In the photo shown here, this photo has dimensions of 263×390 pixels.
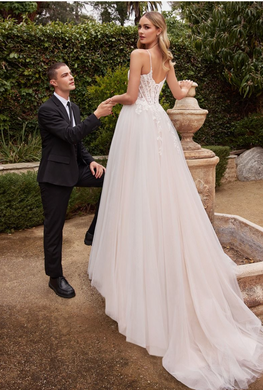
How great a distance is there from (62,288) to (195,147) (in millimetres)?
1850

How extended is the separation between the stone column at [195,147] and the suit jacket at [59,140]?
35.6 inches

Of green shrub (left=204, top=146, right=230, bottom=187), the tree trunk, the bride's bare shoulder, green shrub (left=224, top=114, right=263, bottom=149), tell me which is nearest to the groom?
the bride's bare shoulder

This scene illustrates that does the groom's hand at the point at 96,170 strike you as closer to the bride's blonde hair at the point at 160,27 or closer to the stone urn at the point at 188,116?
the stone urn at the point at 188,116

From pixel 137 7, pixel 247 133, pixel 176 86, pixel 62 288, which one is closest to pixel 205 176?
pixel 176 86

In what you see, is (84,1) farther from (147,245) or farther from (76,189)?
(147,245)

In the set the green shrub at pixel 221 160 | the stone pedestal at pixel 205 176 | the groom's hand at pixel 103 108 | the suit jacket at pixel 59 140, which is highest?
the groom's hand at pixel 103 108

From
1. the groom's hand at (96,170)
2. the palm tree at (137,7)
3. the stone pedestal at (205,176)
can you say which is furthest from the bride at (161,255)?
the palm tree at (137,7)

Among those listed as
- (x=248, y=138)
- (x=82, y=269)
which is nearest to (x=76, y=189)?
(x=82, y=269)

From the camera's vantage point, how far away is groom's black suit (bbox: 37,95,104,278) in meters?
2.83

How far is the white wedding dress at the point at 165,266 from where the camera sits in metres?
2.37

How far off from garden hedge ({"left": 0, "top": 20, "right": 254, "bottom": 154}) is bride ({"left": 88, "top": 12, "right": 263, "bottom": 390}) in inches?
151

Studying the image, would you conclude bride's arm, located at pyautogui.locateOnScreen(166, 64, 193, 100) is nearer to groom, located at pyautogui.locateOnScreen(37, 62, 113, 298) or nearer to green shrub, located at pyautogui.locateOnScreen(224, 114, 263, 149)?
groom, located at pyautogui.locateOnScreen(37, 62, 113, 298)

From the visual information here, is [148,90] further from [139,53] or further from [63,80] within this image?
[63,80]

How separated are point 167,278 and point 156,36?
5.89ft
